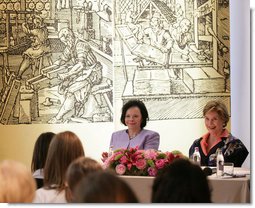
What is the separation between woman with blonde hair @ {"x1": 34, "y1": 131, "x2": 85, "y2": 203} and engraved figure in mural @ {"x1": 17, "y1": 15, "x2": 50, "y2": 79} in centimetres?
310

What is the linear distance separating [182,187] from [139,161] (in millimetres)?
2475

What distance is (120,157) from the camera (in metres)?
5.23

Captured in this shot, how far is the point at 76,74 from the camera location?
7.07 meters

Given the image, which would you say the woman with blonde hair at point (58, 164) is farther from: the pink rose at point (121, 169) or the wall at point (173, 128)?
the wall at point (173, 128)

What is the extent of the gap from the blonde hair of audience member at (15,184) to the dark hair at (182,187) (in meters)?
0.58

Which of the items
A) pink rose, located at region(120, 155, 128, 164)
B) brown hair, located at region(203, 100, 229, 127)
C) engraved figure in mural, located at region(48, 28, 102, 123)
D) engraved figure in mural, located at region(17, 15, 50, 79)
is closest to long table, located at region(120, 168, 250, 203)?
pink rose, located at region(120, 155, 128, 164)

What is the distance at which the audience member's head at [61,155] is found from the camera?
12.8ft

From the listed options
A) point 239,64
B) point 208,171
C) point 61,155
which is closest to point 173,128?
point 239,64

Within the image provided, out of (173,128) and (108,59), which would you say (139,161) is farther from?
(108,59)

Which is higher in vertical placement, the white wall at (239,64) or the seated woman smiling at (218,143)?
the white wall at (239,64)

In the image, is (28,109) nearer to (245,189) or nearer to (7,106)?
(7,106)

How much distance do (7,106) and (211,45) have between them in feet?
6.64

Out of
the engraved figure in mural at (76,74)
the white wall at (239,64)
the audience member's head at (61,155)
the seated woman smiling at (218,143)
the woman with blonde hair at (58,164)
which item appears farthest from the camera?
the engraved figure in mural at (76,74)

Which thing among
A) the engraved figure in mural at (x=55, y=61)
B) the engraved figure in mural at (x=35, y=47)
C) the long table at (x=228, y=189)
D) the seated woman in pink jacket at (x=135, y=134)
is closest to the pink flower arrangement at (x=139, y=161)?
the long table at (x=228, y=189)
